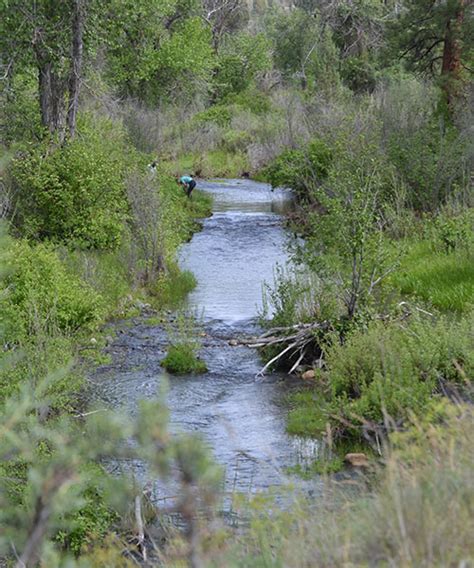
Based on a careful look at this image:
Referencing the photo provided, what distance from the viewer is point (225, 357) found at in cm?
1166

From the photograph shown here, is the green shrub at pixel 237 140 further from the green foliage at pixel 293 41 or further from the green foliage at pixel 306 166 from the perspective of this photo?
the green foliage at pixel 306 166

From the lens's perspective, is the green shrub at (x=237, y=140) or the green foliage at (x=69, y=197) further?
the green shrub at (x=237, y=140)

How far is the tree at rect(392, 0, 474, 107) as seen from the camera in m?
20.5

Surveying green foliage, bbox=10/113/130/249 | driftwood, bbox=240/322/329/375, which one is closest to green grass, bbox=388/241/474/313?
driftwood, bbox=240/322/329/375

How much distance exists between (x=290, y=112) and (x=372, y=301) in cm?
2065

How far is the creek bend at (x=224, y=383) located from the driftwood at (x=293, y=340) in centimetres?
27

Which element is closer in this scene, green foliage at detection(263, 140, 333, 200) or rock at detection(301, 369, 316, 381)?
rock at detection(301, 369, 316, 381)

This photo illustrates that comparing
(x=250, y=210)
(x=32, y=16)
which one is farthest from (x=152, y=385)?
(x=250, y=210)

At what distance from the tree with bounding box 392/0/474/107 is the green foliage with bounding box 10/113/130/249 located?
9.31 meters

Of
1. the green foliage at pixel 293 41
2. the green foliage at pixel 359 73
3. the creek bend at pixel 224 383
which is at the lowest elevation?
the creek bend at pixel 224 383

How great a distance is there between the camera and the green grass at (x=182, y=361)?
1102 cm

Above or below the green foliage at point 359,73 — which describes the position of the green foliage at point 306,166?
below

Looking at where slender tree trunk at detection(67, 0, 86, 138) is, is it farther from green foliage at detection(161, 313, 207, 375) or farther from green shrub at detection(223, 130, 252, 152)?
green shrub at detection(223, 130, 252, 152)

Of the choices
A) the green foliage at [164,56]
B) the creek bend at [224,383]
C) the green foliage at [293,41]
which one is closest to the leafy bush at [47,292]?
the creek bend at [224,383]
